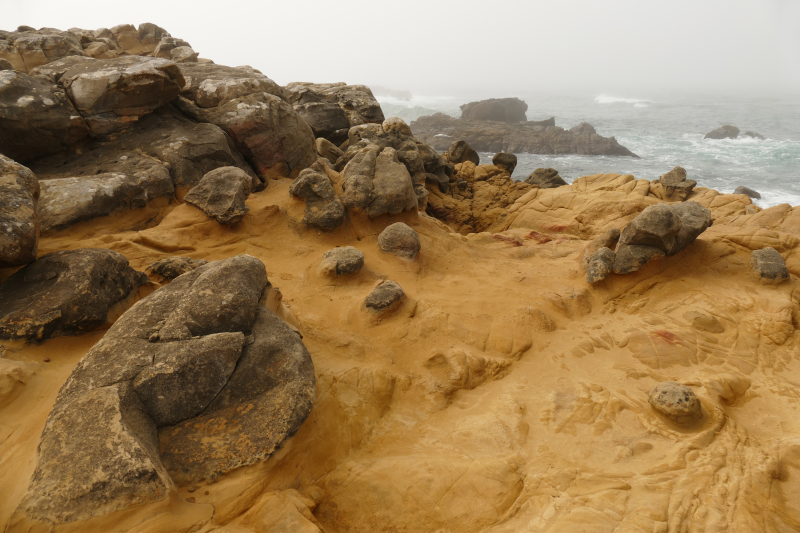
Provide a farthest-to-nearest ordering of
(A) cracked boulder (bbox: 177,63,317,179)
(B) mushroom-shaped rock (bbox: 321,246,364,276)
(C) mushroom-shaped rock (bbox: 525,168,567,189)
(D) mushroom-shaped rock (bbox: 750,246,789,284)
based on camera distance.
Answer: (C) mushroom-shaped rock (bbox: 525,168,567,189) < (A) cracked boulder (bbox: 177,63,317,179) < (D) mushroom-shaped rock (bbox: 750,246,789,284) < (B) mushroom-shaped rock (bbox: 321,246,364,276)

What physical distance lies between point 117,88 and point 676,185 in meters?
14.8

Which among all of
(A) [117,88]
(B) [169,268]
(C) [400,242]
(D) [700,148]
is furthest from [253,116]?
(D) [700,148]

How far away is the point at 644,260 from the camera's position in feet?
24.5

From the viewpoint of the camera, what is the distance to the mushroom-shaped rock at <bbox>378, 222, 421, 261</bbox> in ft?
26.3

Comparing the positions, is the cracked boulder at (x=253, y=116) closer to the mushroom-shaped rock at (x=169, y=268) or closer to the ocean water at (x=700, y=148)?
Answer: the mushroom-shaped rock at (x=169, y=268)

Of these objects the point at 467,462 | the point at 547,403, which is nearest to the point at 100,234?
the point at 467,462

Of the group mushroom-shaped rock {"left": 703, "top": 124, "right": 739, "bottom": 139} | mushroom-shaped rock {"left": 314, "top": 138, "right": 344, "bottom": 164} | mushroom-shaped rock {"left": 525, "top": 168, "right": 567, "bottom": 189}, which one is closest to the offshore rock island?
mushroom-shaped rock {"left": 314, "top": 138, "right": 344, "bottom": 164}

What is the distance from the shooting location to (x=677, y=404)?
15.3ft

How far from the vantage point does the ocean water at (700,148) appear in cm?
2884

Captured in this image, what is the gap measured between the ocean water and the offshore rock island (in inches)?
849

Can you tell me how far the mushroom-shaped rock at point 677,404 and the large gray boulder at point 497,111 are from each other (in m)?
46.3

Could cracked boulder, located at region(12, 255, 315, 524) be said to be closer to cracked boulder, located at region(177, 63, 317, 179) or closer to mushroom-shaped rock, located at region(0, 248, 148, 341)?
mushroom-shaped rock, located at region(0, 248, 148, 341)

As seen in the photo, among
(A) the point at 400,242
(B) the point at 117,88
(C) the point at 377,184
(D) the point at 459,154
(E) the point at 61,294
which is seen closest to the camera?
(E) the point at 61,294

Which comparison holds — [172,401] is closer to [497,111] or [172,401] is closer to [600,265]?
[600,265]
